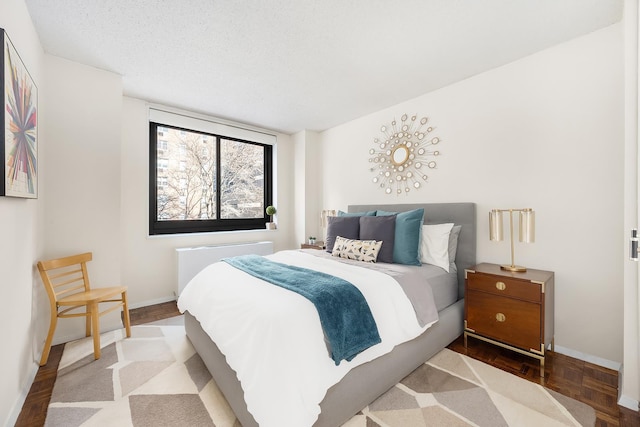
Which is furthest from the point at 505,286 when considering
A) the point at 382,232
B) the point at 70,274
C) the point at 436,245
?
the point at 70,274

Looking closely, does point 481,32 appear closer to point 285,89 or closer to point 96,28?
point 285,89

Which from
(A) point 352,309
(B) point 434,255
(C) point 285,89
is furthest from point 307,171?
(A) point 352,309

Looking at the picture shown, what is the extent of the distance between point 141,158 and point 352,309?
3.23 metres

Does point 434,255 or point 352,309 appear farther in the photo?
point 434,255

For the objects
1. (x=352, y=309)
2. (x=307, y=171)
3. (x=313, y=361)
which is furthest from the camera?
(x=307, y=171)

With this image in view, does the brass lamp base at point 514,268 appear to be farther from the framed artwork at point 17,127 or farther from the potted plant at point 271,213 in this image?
the framed artwork at point 17,127

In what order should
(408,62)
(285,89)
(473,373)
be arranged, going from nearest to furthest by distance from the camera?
1. (473,373)
2. (408,62)
3. (285,89)

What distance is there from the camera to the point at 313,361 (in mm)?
1325

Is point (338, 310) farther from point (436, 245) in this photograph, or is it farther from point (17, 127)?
point (17, 127)

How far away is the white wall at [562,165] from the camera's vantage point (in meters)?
2.03

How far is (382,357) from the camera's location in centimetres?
170

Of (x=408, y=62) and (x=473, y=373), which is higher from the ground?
(x=408, y=62)

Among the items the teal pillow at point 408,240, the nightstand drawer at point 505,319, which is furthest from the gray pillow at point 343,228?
the nightstand drawer at point 505,319

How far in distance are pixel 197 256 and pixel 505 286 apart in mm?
3385
